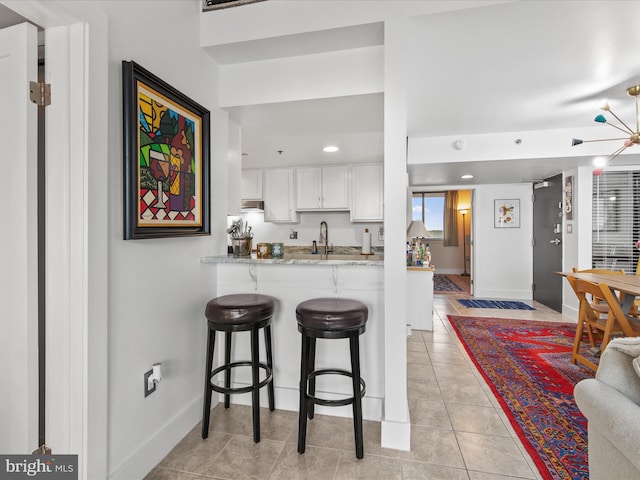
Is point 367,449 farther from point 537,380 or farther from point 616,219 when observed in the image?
point 616,219

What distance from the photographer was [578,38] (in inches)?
79.7

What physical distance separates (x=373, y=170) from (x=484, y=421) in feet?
11.5

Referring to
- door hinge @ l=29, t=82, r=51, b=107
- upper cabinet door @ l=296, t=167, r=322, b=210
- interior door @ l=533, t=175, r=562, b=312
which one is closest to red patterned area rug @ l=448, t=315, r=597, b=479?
interior door @ l=533, t=175, r=562, b=312

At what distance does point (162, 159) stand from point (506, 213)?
5.96 meters

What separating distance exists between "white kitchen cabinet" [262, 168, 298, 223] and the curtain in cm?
541

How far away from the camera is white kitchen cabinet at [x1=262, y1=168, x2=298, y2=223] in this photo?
5094 millimetres

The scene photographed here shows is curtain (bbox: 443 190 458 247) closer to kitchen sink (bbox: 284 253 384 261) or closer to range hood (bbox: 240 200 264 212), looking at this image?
range hood (bbox: 240 200 264 212)

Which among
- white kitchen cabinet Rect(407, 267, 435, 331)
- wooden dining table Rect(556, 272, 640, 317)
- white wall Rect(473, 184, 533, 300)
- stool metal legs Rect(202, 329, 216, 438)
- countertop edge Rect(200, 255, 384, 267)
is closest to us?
stool metal legs Rect(202, 329, 216, 438)

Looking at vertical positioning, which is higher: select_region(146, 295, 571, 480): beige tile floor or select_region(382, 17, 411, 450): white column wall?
select_region(382, 17, 411, 450): white column wall

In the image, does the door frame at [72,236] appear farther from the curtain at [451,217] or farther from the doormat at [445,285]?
the curtain at [451,217]

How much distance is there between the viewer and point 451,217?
8914 mm

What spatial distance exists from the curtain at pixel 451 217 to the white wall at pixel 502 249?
2.94 metres

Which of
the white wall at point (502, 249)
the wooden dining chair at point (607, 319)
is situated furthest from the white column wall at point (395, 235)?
the white wall at point (502, 249)

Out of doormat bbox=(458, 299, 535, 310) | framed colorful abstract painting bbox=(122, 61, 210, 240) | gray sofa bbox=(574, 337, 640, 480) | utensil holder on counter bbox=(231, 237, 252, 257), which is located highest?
framed colorful abstract painting bbox=(122, 61, 210, 240)
